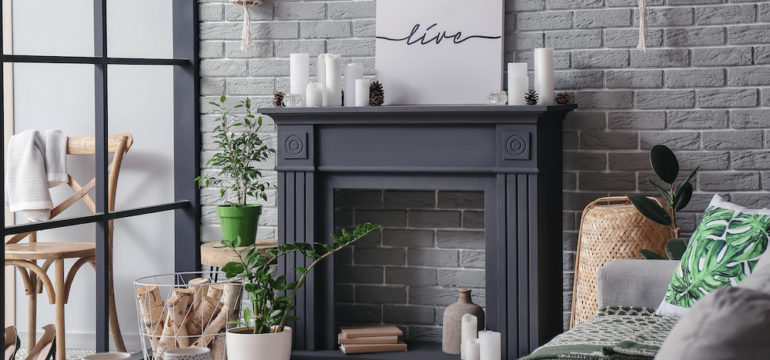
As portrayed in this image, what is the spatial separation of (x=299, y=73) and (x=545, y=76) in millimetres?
1021

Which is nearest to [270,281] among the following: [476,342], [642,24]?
[476,342]

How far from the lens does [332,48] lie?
13.4ft

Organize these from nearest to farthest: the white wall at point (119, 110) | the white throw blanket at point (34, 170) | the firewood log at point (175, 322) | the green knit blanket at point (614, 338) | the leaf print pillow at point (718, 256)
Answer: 1. the green knit blanket at point (614, 338)
2. the leaf print pillow at point (718, 256)
3. the firewood log at point (175, 322)
4. the white throw blanket at point (34, 170)
5. the white wall at point (119, 110)

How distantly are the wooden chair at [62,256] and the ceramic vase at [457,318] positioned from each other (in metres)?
1.42

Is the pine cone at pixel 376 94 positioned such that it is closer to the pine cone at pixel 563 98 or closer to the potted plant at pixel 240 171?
the potted plant at pixel 240 171

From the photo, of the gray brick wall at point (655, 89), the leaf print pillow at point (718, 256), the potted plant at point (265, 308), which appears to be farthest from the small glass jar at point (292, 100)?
the leaf print pillow at point (718, 256)

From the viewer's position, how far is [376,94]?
3732 millimetres

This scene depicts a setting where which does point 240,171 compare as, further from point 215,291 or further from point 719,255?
point 719,255

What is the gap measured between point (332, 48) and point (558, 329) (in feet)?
5.17

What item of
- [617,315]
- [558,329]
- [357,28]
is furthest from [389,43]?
[617,315]

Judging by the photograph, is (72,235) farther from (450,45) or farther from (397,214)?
(450,45)

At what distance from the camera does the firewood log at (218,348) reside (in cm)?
337

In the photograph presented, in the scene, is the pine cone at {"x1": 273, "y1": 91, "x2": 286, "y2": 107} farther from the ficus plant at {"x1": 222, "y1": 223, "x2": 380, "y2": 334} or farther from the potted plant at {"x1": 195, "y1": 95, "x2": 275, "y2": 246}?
the ficus plant at {"x1": 222, "y1": 223, "x2": 380, "y2": 334}

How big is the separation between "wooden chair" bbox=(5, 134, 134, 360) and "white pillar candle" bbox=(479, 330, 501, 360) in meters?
1.57
